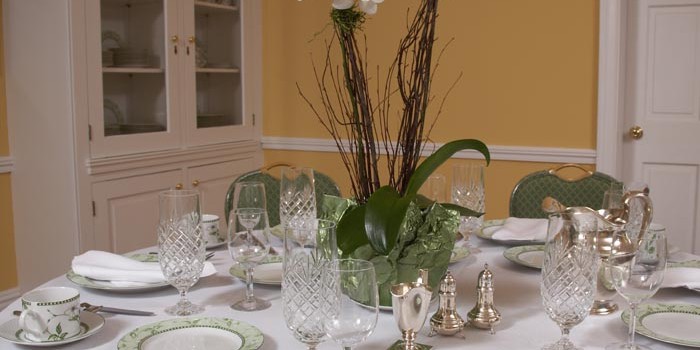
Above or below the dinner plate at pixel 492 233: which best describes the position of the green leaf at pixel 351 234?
above

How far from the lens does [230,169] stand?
3.90 metres

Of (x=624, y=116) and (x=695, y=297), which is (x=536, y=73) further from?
(x=695, y=297)

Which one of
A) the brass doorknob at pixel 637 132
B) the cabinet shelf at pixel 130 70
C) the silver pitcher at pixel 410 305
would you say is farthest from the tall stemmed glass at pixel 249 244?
the brass doorknob at pixel 637 132

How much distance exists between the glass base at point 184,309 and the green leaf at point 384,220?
397 mm

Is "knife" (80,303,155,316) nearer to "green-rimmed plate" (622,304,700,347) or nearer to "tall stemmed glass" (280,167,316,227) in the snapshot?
"tall stemmed glass" (280,167,316,227)

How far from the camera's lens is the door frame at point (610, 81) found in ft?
10.8

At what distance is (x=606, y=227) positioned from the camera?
1.49 meters

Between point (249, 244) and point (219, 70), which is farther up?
point (219, 70)

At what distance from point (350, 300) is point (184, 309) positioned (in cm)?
48

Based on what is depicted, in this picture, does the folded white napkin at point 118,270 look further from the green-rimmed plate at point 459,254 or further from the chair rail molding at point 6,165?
the chair rail molding at point 6,165

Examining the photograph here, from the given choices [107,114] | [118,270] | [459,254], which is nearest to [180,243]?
[118,270]

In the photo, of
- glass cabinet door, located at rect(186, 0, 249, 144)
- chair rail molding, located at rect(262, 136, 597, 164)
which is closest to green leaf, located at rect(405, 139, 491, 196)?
chair rail molding, located at rect(262, 136, 597, 164)

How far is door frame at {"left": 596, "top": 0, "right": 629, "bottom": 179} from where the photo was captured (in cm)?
331

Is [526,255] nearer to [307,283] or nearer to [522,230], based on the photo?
[522,230]
